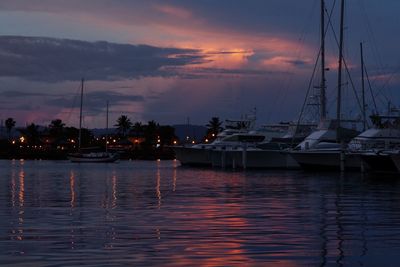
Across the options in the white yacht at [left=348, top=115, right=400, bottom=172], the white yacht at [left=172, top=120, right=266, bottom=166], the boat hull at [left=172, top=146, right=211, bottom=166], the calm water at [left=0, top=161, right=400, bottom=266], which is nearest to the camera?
the calm water at [left=0, top=161, right=400, bottom=266]

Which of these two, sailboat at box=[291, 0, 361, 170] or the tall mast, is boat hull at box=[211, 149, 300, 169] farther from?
the tall mast

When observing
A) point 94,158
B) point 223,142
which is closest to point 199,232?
point 223,142

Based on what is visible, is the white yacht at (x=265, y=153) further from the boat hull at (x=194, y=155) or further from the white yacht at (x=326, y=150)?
the white yacht at (x=326, y=150)

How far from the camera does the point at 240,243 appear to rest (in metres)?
15.4

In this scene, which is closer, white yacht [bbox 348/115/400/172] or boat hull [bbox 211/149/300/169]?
white yacht [bbox 348/115/400/172]

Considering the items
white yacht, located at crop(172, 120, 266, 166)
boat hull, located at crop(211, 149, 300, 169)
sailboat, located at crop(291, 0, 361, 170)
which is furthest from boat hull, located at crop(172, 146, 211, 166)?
sailboat, located at crop(291, 0, 361, 170)

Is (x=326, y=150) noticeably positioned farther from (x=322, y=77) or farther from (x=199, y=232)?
(x=199, y=232)

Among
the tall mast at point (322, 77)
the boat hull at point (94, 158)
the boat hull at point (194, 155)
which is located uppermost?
the tall mast at point (322, 77)

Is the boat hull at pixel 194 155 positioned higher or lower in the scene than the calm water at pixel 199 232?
higher

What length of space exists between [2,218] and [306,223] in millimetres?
8074

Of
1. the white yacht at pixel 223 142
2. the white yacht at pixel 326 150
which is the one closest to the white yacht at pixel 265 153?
the white yacht at pixel 223 142

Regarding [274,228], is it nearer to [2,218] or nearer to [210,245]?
[210,245]

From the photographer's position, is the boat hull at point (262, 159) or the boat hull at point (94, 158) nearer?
the boat hull at point (262, 159)

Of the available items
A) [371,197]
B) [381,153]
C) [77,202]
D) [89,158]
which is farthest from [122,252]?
[89,158]
